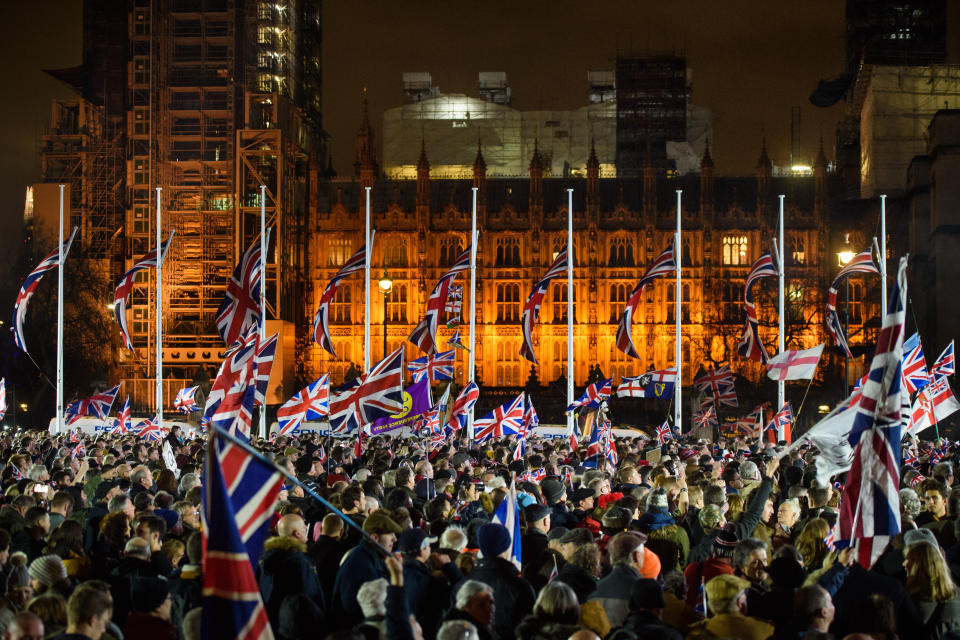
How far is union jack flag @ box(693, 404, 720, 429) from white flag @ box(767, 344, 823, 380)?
6.40 meters

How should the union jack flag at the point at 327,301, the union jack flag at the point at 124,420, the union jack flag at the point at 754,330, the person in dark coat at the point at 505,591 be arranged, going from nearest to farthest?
the person in dark coat at the point at 505,591 → the union jack flag at the point at 124,420 → the union jack flag at the point at 327,301 → the union jack flag at the point at 754,330

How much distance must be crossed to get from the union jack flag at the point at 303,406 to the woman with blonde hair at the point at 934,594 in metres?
14.6

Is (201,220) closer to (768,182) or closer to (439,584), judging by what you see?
(768,182)

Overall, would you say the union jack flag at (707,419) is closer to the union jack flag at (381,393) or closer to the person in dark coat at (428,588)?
the union jack flag at (381,393)

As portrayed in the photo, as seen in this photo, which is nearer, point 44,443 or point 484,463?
point 484,463

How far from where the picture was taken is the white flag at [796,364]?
20828 millimetres

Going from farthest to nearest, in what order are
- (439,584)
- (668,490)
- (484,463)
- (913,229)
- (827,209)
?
(827,209) → (913,229) → (484,463) → (668,490) → (439,584)

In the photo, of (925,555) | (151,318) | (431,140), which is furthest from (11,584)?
(431,140)

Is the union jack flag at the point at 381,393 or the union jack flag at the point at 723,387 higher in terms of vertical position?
the union jack flag at the point at 381,393

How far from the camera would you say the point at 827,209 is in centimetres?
5772

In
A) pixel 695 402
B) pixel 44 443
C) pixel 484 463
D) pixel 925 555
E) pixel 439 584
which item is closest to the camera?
pixel 925 555

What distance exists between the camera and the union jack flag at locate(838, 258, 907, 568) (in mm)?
7723

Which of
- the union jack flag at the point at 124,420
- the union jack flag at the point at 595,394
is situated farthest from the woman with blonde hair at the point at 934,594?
the union jack flag at the point at 124,420

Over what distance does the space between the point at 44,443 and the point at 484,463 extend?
942 cm
